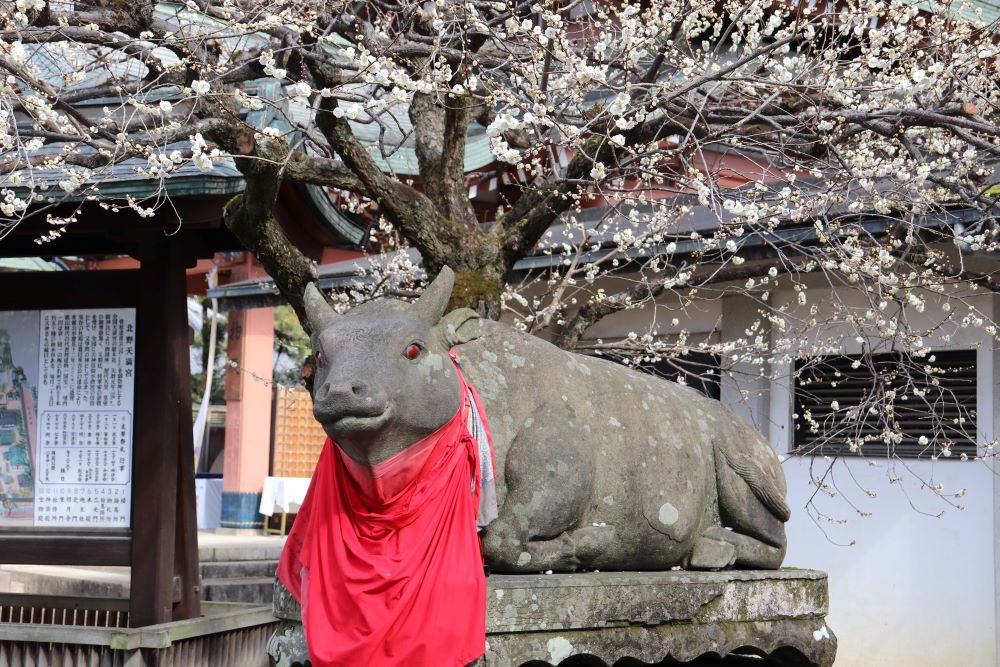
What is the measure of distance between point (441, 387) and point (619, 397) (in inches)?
44.9

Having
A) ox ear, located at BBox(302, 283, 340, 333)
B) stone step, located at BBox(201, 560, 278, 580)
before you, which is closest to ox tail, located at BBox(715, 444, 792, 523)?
ox ear, located at BBox(302, 283, 340, 333)

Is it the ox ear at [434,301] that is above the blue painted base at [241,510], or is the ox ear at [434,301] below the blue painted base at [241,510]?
above

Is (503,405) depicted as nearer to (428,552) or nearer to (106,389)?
(428,552)

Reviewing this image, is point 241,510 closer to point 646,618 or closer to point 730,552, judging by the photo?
point 730,552

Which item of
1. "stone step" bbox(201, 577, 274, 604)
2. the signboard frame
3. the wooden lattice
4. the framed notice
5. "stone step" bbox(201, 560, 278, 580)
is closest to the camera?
the signboard frame

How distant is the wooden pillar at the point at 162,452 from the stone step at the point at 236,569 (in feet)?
14.0

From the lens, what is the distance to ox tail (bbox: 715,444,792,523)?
5234 millimetres

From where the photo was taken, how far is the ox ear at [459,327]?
4.24 meters

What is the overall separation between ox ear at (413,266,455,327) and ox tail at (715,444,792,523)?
69.2 inches

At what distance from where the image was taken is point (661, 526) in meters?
4.81

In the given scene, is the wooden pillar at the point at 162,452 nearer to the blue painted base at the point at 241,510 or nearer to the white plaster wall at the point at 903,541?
the white plaster wall at the point at 903,541

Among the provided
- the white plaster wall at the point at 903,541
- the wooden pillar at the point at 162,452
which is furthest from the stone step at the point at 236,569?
the white plaster wall at the point at 903,541

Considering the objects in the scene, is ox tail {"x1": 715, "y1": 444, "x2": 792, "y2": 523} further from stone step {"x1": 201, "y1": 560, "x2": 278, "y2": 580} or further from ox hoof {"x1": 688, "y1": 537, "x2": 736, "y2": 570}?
stone step {"x1": 201, "y1": 560, "x2": 278, "y2": 580}

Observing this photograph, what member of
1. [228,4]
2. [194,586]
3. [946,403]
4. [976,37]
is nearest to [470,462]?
[228,4]
